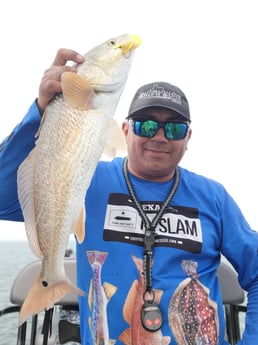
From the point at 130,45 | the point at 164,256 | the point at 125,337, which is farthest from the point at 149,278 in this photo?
the point at 130,45

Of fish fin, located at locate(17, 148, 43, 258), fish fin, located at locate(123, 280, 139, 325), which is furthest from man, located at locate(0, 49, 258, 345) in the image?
fish fin, located at locate(17, 148, 43, 258)

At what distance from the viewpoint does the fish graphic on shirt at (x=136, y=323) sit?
2.52 metres

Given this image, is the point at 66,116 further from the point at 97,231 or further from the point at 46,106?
the point at 97,231

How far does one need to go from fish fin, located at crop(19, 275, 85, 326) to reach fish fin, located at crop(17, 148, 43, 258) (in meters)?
0.16

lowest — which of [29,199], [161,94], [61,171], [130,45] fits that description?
[29,199]

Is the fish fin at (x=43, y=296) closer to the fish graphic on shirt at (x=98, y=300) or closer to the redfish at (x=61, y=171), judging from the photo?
the redfish at (x=61, y=171)

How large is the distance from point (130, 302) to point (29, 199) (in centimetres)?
104

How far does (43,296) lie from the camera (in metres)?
1.93

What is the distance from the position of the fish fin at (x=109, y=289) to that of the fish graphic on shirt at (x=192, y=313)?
36 centimetres

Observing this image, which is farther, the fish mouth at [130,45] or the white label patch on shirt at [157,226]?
the white label patch on shirt at [157,226]

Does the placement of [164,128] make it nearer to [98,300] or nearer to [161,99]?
[161,99]

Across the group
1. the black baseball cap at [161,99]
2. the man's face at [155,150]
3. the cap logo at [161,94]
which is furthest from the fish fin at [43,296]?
the cap logo at [161,94]

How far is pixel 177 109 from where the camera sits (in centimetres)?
272

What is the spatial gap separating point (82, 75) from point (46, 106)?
9.6 inches
